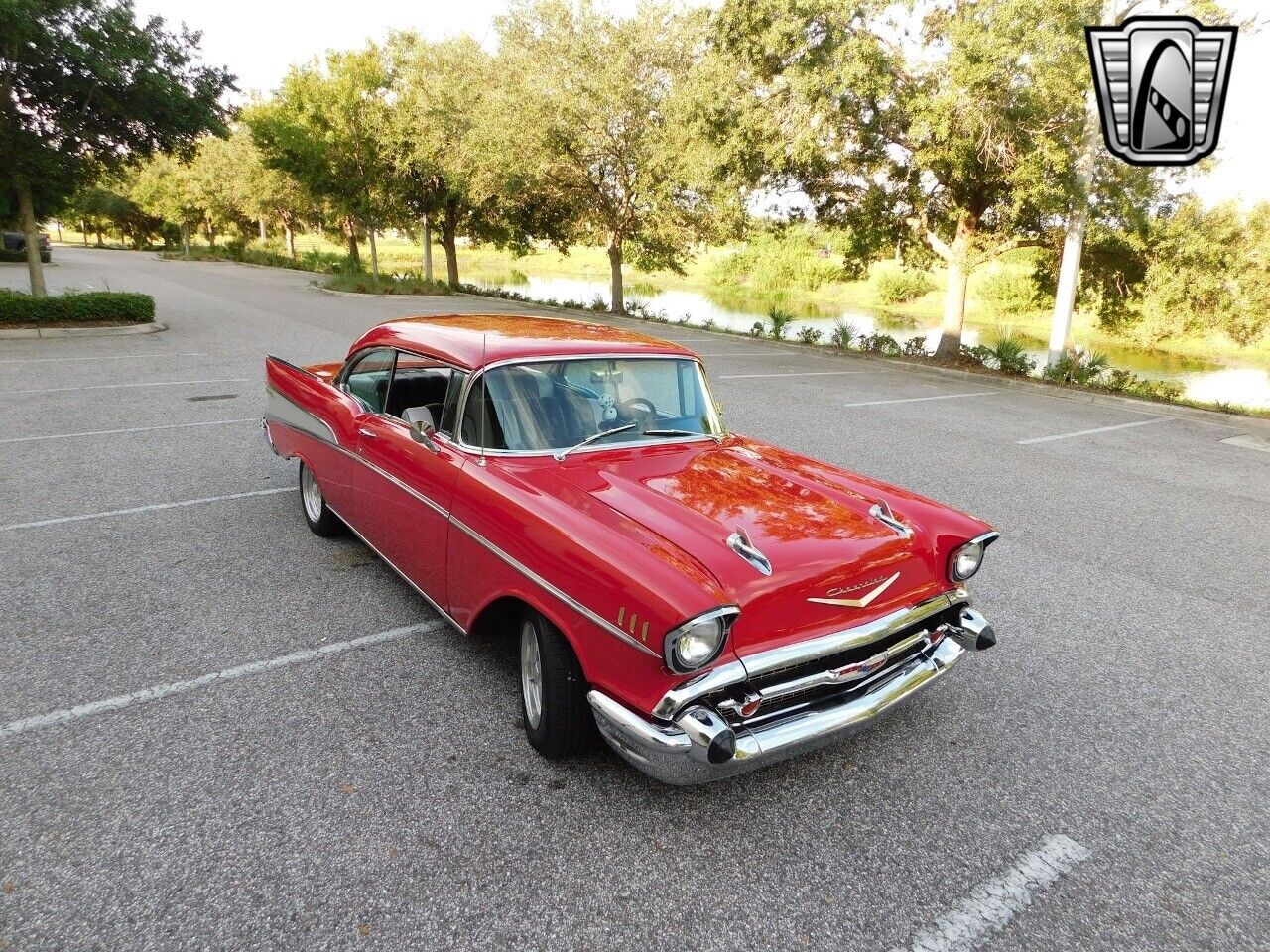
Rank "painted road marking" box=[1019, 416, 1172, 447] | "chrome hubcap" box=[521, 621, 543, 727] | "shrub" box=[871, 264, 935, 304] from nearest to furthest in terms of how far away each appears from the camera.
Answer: "chrome hubcap" box=[521, 621, 543, 727], "painted road marking" box=[1019, 416, 1172, 447], "shrub" box=[871, 264, 935, 304]

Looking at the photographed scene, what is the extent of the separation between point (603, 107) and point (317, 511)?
18.0 meters

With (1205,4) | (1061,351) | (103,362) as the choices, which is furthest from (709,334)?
(103,362)

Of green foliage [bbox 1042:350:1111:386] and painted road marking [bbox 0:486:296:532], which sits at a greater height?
green foliage [bbox 1042:350:1111:386]

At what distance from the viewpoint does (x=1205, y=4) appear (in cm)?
1080

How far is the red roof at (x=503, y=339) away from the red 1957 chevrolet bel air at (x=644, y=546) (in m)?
0.02

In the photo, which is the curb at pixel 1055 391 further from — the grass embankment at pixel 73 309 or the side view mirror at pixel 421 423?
the grass embankment at pixel 73 309

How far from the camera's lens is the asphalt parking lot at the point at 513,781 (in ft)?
7.44

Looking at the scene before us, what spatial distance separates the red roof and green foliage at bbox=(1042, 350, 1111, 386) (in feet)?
40.1

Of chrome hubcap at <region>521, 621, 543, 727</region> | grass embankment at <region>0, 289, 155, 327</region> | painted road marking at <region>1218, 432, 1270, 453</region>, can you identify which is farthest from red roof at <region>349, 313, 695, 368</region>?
grass embankment at <region>0, 289, 155, 327</region>

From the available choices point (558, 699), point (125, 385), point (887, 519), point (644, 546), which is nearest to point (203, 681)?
point (558, 699)

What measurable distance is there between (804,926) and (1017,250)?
17501mm

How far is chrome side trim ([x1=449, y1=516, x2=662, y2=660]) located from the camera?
240 cm

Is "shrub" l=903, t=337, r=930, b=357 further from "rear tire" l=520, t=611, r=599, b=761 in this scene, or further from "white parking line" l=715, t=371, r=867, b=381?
"rear tire" l=520, t=611, r=599, b=761

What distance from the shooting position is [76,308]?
15070 mm
